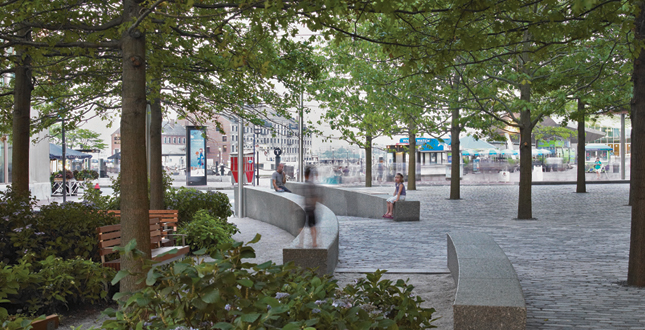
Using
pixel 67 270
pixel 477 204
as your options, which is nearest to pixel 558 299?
pixel 67 270

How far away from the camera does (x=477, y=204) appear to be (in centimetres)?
2130

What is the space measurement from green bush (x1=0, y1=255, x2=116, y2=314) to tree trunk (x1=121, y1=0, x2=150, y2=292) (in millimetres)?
1133

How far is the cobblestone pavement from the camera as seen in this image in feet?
19.8

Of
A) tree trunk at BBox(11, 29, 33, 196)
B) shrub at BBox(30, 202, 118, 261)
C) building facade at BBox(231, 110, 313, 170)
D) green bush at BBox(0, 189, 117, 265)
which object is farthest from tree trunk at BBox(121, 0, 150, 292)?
building facade at BBox(231, 110, 313, 170)

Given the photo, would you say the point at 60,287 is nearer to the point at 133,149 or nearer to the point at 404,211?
the point at 133,149

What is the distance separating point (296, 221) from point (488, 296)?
8891mm

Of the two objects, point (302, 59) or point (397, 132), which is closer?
point (302, 59)

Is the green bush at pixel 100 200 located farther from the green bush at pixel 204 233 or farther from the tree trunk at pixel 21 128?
the tree trunk at pixel 21 128

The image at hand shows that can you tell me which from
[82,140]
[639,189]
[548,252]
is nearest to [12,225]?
[639,189]

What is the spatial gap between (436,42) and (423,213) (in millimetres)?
11299

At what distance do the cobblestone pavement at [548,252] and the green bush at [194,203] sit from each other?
2.98m

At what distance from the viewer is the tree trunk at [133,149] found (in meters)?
5.17

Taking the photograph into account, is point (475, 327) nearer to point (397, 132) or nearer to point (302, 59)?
point (302, 59)

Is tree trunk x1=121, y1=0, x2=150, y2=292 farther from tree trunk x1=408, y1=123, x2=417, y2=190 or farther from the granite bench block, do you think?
tree trunk x1=408, y1=123, x2=417, y2=190
